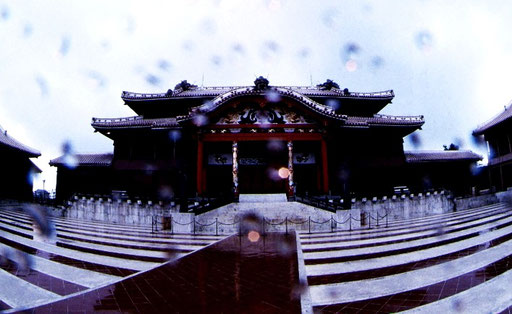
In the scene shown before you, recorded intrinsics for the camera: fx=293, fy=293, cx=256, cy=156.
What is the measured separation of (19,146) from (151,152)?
53.4 feet

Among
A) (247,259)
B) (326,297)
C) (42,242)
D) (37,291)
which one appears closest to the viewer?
(326,297)

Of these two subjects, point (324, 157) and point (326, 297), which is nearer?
point (326, 297)

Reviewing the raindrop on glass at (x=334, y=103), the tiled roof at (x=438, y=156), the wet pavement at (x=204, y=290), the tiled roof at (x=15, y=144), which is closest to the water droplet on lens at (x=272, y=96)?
the raindrop on glass at (x=334, y=103)

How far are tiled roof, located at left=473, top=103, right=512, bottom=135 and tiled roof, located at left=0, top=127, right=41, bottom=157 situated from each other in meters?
41.2

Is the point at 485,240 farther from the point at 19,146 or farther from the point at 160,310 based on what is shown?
the point at 19,146

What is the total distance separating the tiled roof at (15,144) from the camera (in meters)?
26.7

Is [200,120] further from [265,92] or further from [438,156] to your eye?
[438,156]

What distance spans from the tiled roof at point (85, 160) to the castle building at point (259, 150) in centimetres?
21

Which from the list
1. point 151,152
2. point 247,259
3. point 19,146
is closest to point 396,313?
point 247,259

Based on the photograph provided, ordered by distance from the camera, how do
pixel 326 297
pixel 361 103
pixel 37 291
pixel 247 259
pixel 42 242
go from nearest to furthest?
1. pixel 326 297
2. pixel 37 291
3. pixel 247 259
4. pixel 42 242
5. pixel 361 103

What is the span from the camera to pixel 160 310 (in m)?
4.04

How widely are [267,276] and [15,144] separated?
32423 mm

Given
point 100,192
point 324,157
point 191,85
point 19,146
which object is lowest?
point 100,192

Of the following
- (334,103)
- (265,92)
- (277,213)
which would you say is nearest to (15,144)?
(265,92)
